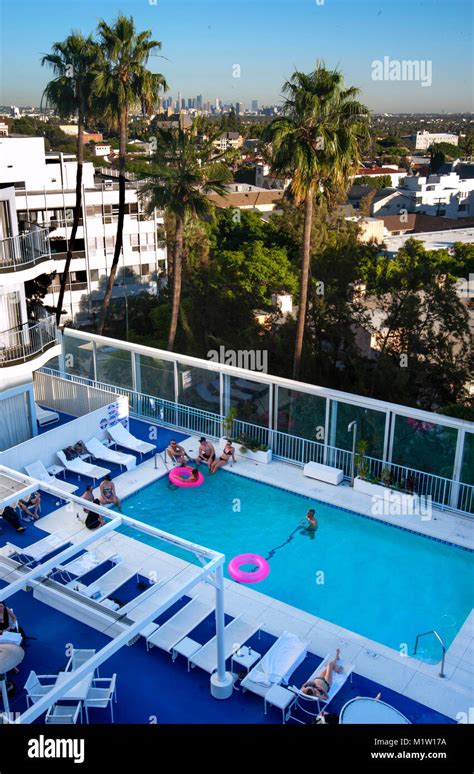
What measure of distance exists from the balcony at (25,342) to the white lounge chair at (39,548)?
17.9 ft

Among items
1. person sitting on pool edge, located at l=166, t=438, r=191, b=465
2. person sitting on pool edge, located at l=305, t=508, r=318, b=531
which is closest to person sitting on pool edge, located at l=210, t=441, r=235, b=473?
person sitting on pool edge, located at l=166, t=438, r=191, b=465

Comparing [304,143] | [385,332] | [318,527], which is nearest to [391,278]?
[385,332]

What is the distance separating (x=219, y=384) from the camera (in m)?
20.2

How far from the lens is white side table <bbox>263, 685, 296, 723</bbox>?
10.6 meters

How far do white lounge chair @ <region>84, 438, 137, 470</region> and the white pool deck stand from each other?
0.30m

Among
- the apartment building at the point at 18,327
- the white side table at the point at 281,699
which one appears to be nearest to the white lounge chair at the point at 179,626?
the white side table at the point at 281,699

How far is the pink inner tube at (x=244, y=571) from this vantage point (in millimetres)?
14281

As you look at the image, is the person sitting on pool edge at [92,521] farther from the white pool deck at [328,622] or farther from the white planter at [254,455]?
the white planter at [254,455]

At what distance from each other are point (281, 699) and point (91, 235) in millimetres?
35414

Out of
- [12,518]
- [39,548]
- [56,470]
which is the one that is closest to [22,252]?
[56,470]

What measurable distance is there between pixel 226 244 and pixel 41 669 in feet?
139

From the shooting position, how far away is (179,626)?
12.4 meters

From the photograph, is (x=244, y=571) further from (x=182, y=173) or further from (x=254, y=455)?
(x=182, y=173)
